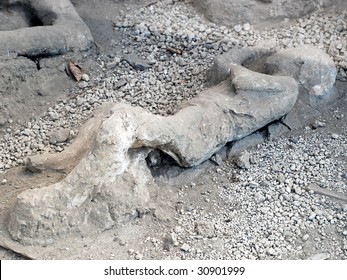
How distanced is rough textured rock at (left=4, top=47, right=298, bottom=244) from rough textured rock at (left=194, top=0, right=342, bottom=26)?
2.64 feet

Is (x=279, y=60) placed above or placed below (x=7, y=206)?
above

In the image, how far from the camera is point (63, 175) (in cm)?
297

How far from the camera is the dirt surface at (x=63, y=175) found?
2836 millimetres

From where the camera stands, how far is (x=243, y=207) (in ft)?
9.82

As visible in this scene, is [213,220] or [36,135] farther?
[36,135]

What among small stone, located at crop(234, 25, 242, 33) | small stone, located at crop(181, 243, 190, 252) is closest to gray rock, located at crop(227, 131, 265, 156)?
small stone, located at crop(181, 243, 190, 252)

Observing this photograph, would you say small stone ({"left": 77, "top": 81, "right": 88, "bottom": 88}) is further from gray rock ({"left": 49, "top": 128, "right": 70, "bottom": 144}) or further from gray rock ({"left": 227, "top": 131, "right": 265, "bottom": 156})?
gray rock ({"left": 227, "top": 131, "right": 265, "bottom": 156})

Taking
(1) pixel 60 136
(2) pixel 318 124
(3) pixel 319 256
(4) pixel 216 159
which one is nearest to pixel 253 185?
(4) pixel 216 159

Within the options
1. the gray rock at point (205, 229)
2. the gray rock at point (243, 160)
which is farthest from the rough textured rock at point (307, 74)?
the gray rock at point (205, 229)

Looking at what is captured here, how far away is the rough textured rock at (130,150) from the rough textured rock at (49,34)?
700 millimetres

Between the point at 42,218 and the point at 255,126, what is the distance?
3.77ft

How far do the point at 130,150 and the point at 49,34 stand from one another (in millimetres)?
996

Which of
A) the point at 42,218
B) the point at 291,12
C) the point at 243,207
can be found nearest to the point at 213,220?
the point at 243,207
